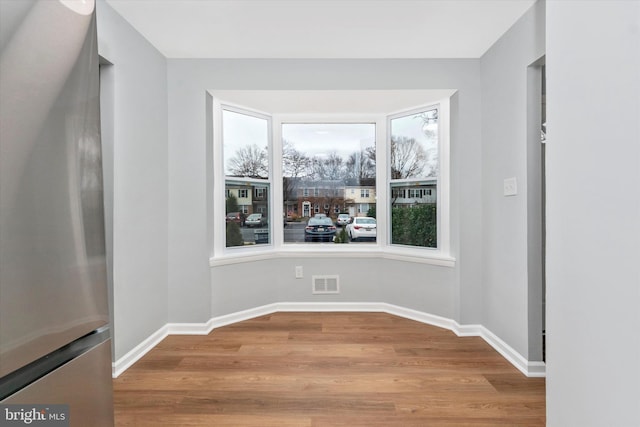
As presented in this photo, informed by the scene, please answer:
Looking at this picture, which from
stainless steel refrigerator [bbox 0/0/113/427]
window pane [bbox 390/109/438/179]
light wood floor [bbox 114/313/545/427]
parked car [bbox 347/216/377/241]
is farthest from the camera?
parked car [bbox 347/216/377/241]

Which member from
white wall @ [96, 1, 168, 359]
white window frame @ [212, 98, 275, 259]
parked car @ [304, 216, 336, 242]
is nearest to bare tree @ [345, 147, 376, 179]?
parked car @ [304, 216, 336, 242]

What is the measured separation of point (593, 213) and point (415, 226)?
233 centimetres

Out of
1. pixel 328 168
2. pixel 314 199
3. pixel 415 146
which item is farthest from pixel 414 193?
pixel 314 199

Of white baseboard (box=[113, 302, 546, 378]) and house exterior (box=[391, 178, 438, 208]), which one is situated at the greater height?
house exterior (box=[391, 178, 438, 208])

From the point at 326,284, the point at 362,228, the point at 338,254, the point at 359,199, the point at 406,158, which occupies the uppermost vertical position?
the point at 406,158

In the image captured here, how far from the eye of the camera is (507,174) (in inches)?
95.7

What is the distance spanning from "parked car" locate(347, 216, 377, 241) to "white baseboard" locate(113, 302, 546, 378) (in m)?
0.71

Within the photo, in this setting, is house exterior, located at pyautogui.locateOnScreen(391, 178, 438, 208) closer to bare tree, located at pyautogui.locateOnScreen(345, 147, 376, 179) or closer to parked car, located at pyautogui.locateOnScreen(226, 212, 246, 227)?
bare tree, located at pyautogui.locateOnScreen(345, 147, 376, 179)

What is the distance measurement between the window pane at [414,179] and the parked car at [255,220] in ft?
4.55

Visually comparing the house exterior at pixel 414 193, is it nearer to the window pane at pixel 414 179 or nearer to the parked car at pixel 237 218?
the window pane at pixel 414 179

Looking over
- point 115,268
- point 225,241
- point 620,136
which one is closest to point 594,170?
point 620,136

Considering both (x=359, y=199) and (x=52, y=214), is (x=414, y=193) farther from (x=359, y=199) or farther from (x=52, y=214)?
(x=52, y=214)

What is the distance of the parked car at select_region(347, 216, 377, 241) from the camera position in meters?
3.55

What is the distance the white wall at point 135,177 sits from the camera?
219 centimetres
